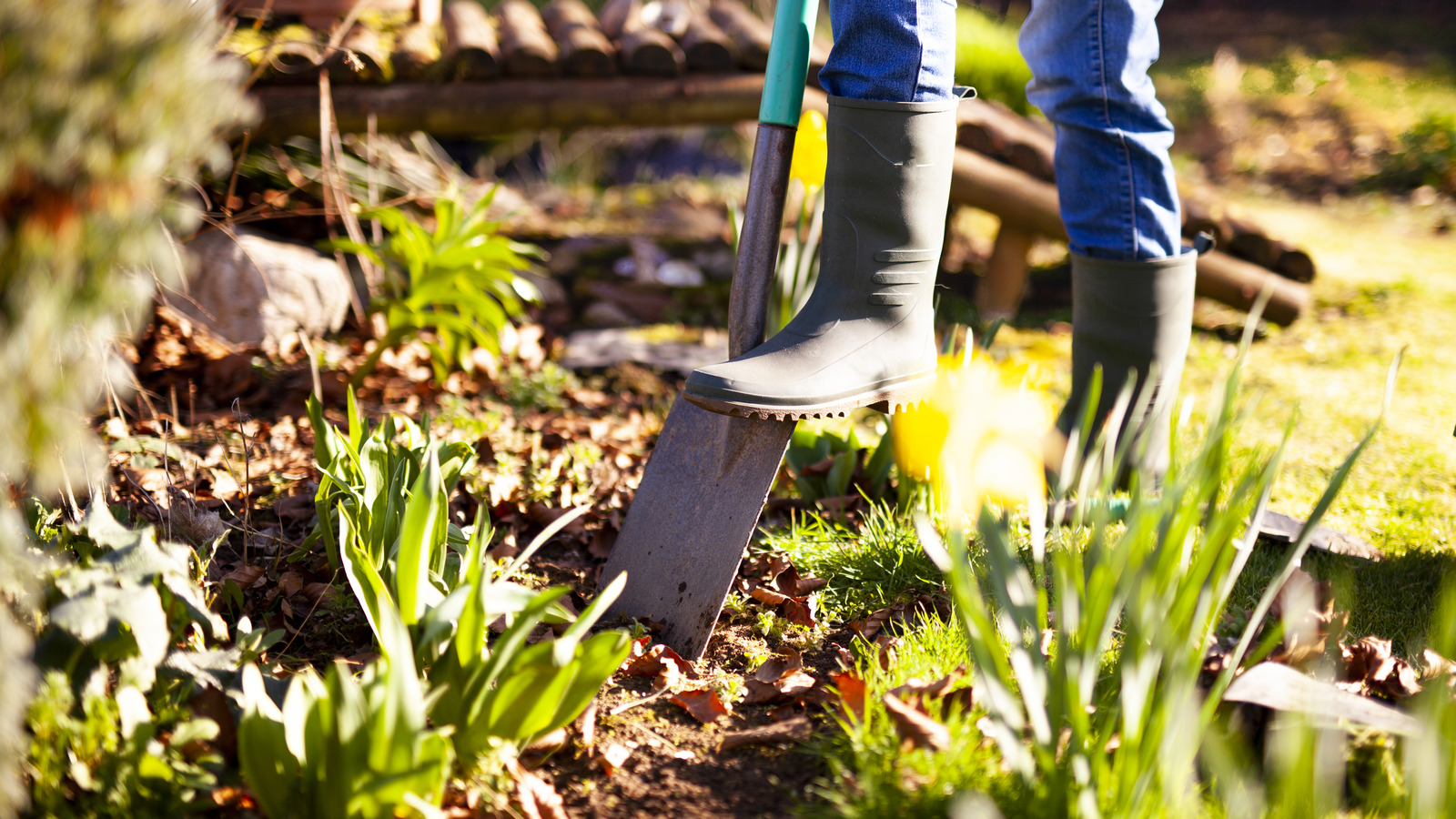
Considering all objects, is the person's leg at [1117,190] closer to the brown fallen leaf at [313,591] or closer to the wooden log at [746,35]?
the brown fallen leaf at [313,591]

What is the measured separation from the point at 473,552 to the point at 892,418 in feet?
2.82

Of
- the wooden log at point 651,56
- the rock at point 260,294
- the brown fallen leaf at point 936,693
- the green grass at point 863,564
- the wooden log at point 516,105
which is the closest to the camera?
the brown fallen leaf at point 936,693

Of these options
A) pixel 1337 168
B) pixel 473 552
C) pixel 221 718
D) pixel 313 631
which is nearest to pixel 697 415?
pixel 473 552

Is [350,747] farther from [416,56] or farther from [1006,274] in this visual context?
[1006,274]

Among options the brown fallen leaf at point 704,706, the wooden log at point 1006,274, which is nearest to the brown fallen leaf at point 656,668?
the brown fallen leaf at point 704,706

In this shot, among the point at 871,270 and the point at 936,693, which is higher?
the point at 871,270

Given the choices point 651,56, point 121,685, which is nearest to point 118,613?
point 121,685

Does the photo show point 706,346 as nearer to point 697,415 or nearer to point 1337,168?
point 697,415

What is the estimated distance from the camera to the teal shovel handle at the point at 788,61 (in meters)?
1.52

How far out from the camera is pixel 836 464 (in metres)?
1.83

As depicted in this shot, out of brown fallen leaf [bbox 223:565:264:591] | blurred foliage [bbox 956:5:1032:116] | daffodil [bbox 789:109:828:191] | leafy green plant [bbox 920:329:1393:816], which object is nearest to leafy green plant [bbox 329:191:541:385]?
daffodil [bbox 789:109:828:191]

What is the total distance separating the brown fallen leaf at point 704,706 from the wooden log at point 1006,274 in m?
2.58

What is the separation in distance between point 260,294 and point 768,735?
7.17 feet

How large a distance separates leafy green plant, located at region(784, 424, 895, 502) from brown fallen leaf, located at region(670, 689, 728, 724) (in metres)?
0.62
